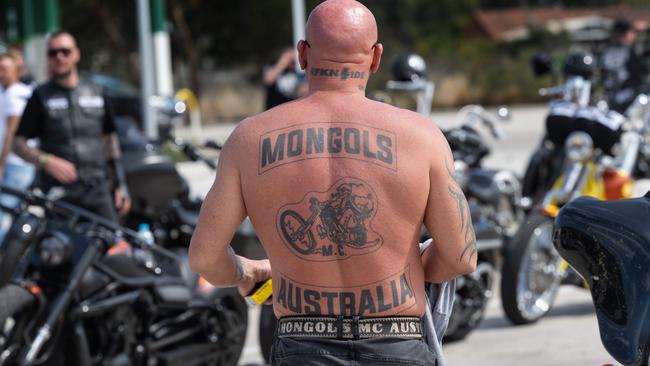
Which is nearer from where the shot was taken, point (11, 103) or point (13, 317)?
point (13, 317)

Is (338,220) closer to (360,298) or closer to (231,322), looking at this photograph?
(360,298)

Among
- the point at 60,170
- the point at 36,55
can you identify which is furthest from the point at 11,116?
the point at 36,55

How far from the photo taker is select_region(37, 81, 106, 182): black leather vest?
765 cm

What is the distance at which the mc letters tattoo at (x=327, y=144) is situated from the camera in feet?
10.8

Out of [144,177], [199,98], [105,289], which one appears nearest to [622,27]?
[144,177]

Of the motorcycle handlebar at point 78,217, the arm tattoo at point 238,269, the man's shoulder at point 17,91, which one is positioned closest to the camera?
the arm tattoo at point 238,269

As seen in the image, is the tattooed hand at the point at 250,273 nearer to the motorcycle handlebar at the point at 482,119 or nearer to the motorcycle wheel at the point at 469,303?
the motorcycle wheel at the point at 469,303

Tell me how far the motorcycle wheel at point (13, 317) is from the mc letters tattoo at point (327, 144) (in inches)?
99.6

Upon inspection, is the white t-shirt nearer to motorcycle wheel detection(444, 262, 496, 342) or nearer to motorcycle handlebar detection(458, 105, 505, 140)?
motorcycle handlebar detection(458, 105, 505, 140)

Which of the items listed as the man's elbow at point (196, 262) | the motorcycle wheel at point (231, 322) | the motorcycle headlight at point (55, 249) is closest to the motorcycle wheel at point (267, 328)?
the motorcycle wheel at point (231, 322)

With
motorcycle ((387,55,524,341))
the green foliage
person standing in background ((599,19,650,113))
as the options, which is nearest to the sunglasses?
motorcycle ((387,55,524,341))

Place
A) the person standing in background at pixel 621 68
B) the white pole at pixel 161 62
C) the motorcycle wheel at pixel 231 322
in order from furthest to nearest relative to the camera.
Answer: the white pole at pixel 161 62 → the person standing in background at pixel 621 68 → the motorcycle wheel at pixel 231 322

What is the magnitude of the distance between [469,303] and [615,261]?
4.10 metres

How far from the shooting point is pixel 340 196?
326 cm
